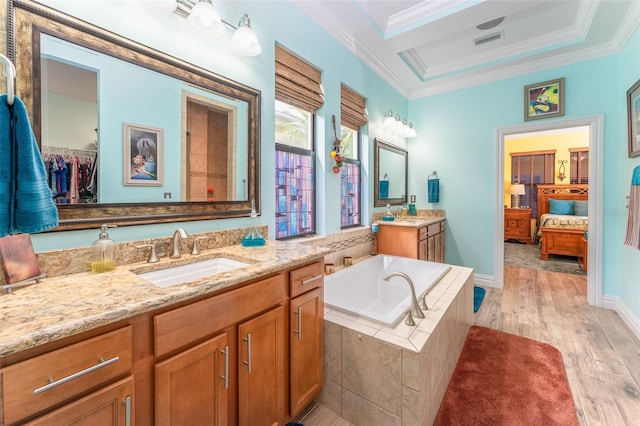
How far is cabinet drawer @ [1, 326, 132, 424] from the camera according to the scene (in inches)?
25.0

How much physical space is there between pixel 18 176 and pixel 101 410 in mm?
728

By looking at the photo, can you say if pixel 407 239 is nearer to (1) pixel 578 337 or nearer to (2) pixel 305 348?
(1) pixel 578 337

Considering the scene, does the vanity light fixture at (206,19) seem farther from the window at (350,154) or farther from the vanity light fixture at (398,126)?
the vanity light fixture at (398,126)

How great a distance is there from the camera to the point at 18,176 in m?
0.84

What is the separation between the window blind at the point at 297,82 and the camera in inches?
85.8

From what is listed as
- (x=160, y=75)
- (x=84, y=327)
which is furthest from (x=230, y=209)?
(x=84, y=327)

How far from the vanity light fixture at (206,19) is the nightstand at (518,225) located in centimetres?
716

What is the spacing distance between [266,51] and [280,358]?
2.00 m

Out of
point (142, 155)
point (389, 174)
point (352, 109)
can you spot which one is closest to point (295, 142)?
point (352, 109)

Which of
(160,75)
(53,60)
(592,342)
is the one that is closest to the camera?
(53,60)

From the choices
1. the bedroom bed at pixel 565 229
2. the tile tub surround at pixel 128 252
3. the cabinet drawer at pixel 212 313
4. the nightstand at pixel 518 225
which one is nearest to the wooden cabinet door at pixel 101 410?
the cabinet drawer at pixel 212 313

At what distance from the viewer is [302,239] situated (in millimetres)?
2463

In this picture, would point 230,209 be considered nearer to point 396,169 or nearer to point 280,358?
point 280,358

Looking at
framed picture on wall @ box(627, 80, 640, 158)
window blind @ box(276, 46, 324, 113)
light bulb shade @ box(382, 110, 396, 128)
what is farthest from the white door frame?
window blind @ box(276, 46, 324, 113)
